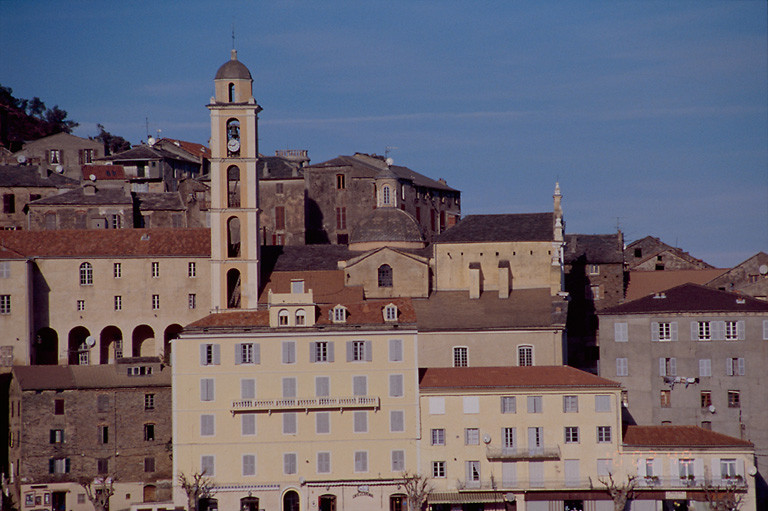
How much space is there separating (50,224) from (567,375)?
146ft

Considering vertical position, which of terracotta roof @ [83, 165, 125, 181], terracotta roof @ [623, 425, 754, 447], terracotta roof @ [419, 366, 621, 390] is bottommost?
terracotta roof @ [623, 425, 754, 447]

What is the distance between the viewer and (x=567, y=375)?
71.6 meters

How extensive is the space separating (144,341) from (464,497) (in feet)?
94.7

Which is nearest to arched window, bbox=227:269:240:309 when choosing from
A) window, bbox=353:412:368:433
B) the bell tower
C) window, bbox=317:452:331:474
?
the bell tower

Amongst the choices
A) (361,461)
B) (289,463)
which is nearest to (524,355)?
(361,461)

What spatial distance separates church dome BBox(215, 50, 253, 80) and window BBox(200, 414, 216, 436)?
2651 cm

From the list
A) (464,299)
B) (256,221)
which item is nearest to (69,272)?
(256,221)

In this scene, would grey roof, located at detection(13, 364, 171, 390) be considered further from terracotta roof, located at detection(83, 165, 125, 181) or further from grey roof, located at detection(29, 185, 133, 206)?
terracotta roof, located at detection(83, 165, 125, 181)

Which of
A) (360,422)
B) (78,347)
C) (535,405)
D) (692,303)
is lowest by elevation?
(360,422)

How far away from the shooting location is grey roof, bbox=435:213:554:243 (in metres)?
86.8

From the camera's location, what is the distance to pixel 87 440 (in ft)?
242

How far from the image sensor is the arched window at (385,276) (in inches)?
3396

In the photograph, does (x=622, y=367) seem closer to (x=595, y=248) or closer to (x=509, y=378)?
(x=509, y=378)

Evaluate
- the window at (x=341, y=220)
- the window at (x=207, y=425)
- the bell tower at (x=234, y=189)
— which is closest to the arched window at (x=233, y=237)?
the bell tower at (x=234, y=189)
